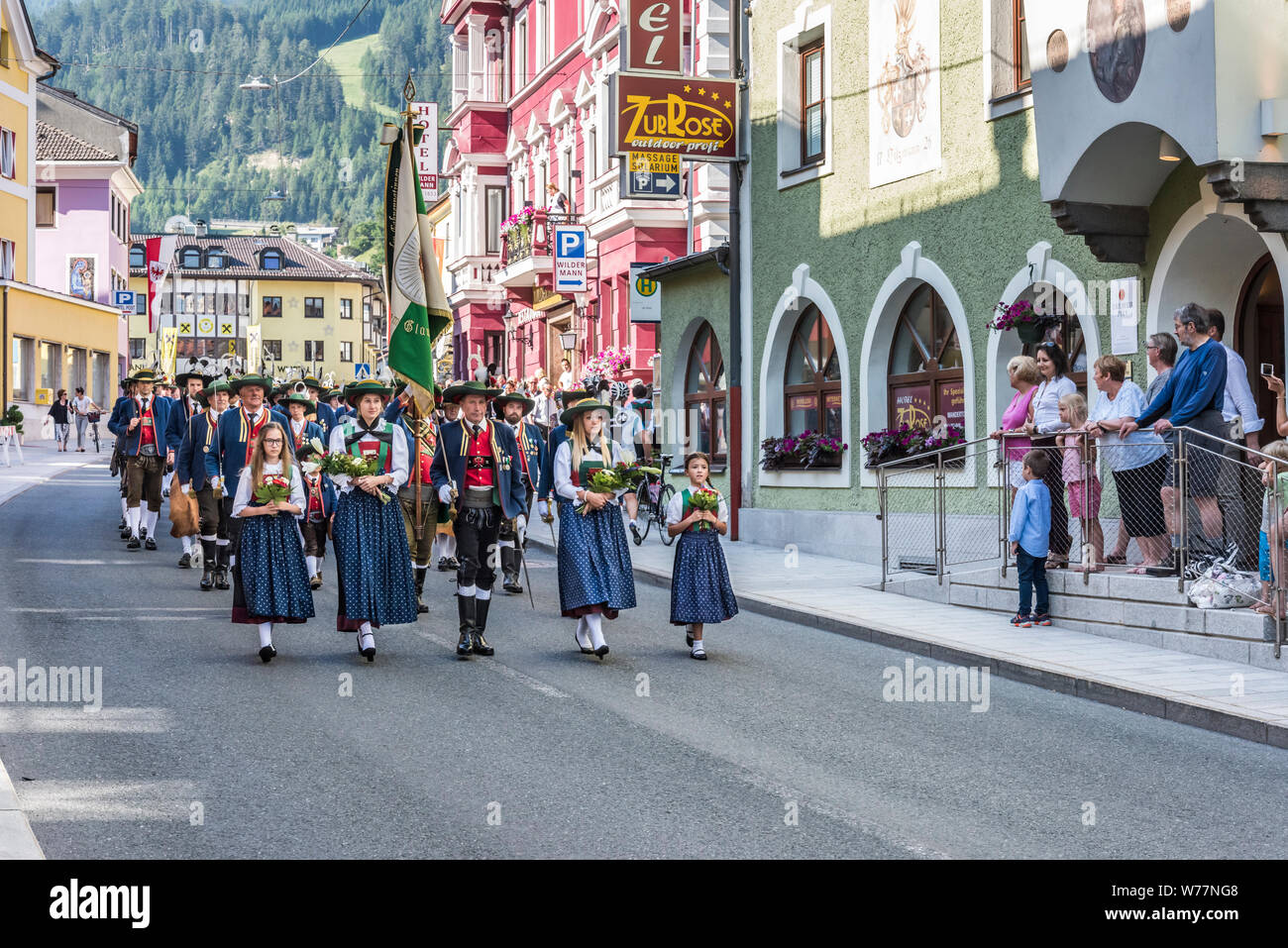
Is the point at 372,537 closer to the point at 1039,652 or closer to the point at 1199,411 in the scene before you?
the point at 1039,652

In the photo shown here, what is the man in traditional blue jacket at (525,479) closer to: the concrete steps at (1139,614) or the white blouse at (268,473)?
the white blouse at (268,473)

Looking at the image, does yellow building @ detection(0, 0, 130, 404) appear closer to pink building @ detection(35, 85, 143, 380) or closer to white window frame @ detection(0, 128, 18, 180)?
white window frame @ detection(0, 128, 18, 180)

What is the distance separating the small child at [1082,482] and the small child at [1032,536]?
0.69 feet

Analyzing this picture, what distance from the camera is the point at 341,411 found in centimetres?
2283

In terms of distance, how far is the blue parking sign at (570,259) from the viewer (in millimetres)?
33438

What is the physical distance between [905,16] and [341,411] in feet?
30.8

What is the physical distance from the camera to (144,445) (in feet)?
65.3

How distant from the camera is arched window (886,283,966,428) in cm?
Answer: 1809

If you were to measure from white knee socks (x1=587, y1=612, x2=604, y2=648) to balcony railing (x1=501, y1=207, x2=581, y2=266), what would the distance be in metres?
26.0

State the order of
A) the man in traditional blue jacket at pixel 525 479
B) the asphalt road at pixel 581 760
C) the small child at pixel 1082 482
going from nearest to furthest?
the asphalt road at pixel 581 760 < the small child at pixel 1082 482 < the man in traditional blue jacket at pixel 525 479

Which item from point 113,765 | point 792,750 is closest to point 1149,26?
point 792,750

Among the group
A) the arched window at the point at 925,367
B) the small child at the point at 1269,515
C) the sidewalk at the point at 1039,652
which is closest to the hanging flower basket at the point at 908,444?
the arched window at the point at 925,367

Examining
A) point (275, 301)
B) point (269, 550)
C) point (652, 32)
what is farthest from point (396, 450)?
point (275, 301)

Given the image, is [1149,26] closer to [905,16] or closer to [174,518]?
[905,16]
